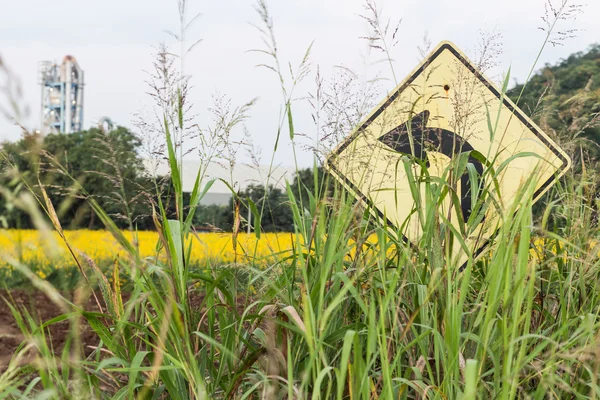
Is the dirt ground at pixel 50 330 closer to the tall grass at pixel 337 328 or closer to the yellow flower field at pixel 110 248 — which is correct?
the yellow flower field at pixel 110 248

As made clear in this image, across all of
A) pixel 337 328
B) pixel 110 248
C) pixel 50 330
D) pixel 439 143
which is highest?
pixel 439 143

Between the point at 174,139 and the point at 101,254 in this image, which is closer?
the point at 174,139

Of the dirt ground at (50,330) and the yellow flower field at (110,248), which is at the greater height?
the yellow flower field at (110,248)

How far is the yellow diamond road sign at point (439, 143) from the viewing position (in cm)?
203

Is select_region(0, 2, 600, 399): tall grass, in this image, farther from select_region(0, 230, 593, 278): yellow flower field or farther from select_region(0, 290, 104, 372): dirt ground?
select_region(0, 290, 104, 372): dirt ground

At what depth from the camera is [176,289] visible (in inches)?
67.9

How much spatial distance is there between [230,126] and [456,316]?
824 mm

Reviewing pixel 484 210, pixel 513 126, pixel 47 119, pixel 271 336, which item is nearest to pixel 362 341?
pixel 271 336

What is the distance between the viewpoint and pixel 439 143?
218cm

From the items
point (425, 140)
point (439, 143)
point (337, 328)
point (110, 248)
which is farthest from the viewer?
point (425, 140)

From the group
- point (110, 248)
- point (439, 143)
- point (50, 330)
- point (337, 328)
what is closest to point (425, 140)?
point (439, 143)

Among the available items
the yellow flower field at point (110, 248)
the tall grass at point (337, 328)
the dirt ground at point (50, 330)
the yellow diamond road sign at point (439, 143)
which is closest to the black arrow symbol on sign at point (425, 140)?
the yellow diamond road sign at point (439, 143)

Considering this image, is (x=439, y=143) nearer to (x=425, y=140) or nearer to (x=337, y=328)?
(x=425, y=140)

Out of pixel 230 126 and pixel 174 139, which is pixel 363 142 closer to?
pixel 230 126
